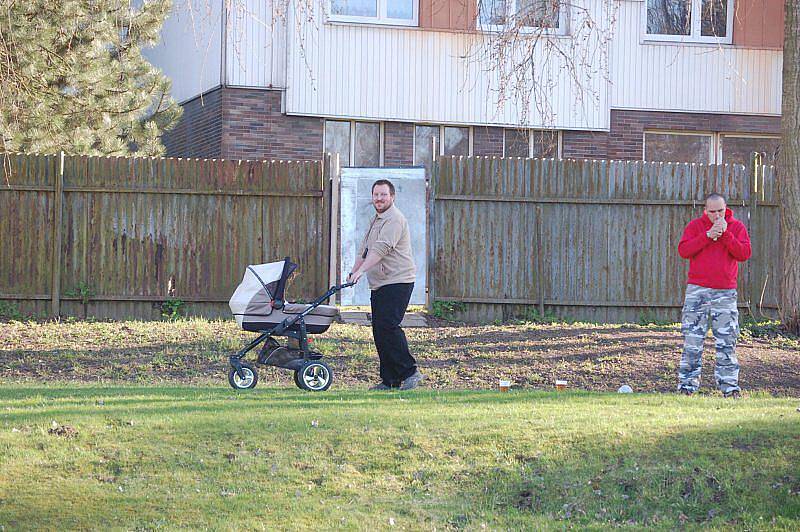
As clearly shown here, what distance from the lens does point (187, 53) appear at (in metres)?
22.1

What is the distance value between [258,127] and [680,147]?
28.1ft

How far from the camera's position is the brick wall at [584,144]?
69.0 feet

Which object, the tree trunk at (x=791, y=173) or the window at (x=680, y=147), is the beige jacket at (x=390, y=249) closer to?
the tree trunk at (x=791, y=173)


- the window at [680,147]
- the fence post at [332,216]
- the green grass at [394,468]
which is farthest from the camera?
the window at [680,147]

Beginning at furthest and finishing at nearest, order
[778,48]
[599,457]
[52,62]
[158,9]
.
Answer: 1. [778,48]
2. [158,9]
3. [52,62]
4. [599,457]

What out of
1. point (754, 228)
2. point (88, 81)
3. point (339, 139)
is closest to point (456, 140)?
point (339, 139)

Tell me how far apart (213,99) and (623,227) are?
8.39 m

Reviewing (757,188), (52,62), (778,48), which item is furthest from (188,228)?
(778,48)

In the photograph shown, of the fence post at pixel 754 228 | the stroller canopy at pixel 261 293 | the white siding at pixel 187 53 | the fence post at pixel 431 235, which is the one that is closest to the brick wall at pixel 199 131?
the white siding at pixel 187 53

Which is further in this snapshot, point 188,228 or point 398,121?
point 398,121

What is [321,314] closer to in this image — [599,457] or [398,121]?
[599,457]

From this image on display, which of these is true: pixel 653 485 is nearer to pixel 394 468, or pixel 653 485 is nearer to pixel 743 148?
pixel 394 468

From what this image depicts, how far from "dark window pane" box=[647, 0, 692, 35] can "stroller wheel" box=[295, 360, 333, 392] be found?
13.6 metres

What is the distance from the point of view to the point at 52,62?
1550 centimetres
